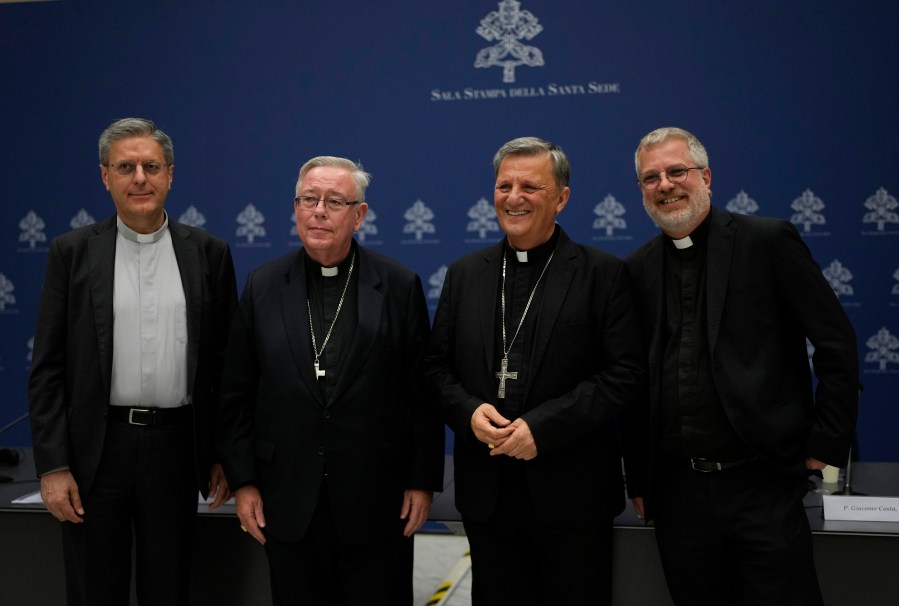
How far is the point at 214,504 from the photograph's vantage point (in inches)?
102

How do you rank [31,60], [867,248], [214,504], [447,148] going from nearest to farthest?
[214,504], [867,248], [447,148], [31,60]

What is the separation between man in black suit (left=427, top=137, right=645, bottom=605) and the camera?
88.7 inches

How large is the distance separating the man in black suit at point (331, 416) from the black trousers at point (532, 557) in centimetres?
22

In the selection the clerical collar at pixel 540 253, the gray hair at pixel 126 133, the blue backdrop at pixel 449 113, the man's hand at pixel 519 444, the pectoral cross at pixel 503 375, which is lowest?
the man's hand at pixel 519 444

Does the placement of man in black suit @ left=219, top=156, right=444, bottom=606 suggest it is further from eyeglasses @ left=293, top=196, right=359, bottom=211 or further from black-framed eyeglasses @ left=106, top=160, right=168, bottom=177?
black-framed eyeglasses @ left=106, top=160, right=168, bottom=177

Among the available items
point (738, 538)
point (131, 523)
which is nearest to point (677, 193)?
point (738, 538)

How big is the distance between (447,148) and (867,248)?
2.43 metres

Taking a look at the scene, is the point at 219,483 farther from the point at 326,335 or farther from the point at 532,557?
the point at 532,557

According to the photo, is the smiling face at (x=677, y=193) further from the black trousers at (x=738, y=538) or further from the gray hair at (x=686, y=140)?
the black trousers at (x=738, y=538)

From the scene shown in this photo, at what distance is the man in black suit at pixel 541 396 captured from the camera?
2252 mm

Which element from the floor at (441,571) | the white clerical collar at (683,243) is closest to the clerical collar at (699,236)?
the white clerical collar at (683,243)

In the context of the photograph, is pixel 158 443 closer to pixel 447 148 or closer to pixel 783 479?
pixel 783 479

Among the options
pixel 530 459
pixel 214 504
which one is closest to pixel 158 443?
pixel 214 504

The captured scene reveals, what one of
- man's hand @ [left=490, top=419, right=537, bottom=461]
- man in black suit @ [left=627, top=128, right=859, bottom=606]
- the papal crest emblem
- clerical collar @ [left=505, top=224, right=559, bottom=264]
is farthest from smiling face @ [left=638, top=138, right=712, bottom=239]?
the papal crest emblem
